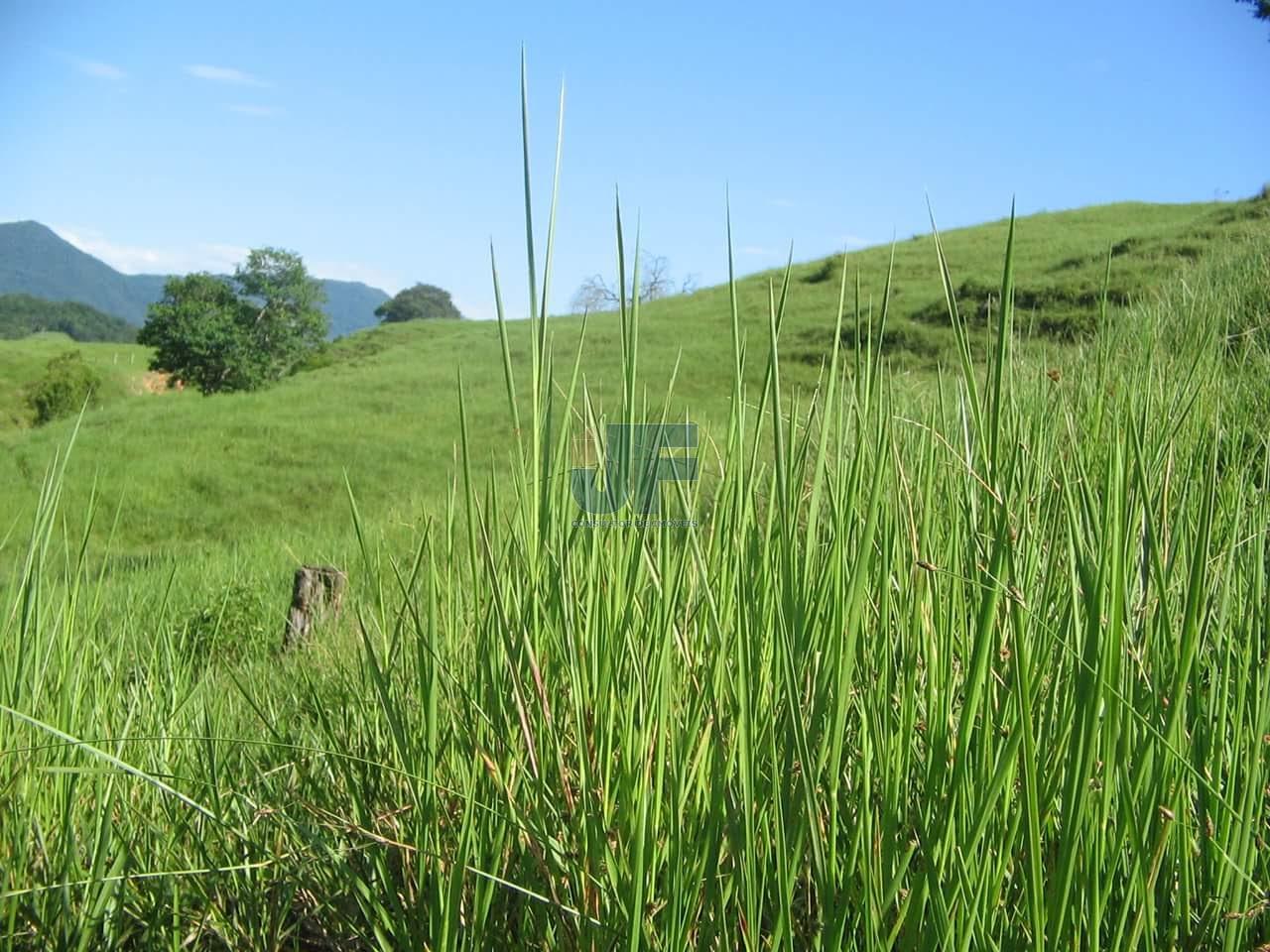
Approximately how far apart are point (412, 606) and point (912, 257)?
78.7 feet

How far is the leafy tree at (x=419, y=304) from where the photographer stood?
284 feet

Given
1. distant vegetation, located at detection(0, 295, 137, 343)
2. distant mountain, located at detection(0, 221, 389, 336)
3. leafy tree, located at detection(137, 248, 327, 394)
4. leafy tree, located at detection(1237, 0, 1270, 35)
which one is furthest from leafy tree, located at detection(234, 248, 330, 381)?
distant mountain, located at detection(0, 221, 389, 336)

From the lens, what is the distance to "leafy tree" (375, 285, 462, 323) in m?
86.6

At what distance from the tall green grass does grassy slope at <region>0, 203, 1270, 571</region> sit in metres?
5.92

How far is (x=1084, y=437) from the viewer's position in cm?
151

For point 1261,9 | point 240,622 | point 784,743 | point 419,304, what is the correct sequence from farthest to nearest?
point 419,304
point 1261,9
point 240,622
point 784,743

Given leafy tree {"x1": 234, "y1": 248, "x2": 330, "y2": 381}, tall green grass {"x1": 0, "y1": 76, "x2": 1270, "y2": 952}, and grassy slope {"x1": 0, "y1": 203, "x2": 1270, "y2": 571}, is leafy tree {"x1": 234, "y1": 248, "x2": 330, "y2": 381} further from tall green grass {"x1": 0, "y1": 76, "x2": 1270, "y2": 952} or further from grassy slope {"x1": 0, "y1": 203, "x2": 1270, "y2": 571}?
tall green grass {"x1": 0, "y1": 76, "x2": 1270, "y2": 952}

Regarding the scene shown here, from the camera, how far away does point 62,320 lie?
4328 inches

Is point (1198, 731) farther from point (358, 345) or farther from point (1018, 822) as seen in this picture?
point (358, 345)

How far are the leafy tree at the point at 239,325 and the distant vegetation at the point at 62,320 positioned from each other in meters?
68.4

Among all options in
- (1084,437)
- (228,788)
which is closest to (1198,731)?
(1084,437)

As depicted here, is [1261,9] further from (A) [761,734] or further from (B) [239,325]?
(B) [239,325]

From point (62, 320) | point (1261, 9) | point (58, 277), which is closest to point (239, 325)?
point (1261, 9)

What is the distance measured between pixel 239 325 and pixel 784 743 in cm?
4566
